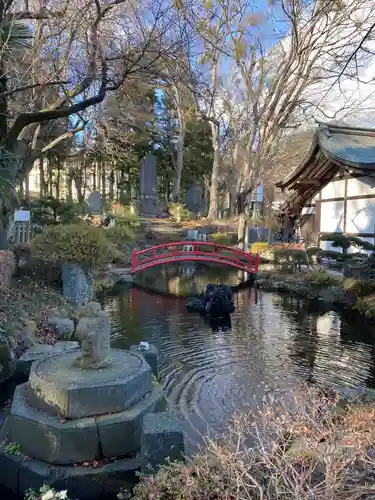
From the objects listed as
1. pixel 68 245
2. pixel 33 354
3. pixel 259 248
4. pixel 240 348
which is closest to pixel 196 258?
pixel 259 248

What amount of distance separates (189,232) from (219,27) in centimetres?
1102

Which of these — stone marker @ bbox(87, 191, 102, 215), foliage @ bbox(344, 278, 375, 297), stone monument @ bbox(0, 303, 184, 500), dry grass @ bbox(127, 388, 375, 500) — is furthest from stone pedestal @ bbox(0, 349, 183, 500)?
stone marker @ bbox(87, 191, 102, 215)

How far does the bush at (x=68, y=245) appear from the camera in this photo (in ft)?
36.3

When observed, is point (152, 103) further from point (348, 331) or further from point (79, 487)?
point (79, 487)

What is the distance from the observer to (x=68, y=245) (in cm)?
1109

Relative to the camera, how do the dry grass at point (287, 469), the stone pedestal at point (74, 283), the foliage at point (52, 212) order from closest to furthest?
the dry grass at point (287, 469), the stone pedestal at point (74, 283), the foliage at point (52, 212)

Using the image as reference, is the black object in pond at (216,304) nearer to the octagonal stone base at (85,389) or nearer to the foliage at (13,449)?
the octagonal stone base at (85,389)

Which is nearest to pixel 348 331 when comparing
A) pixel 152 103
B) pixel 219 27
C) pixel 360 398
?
pixel 360 398

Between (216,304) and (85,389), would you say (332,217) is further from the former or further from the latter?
(85,389)

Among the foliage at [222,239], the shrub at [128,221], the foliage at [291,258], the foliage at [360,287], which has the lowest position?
the foliage at [360,287]

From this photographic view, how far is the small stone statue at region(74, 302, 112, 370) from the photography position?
4598 mm

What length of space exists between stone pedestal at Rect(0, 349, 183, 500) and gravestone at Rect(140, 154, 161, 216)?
27.1m

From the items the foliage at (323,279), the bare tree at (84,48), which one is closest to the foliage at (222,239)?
the foliage at (323,279)

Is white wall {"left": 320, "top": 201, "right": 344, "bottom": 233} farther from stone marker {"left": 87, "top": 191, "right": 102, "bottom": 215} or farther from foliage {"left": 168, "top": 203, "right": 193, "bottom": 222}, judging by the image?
stone marker {"left": 87, "top": 191, "right": 102, "bottom": 215}
